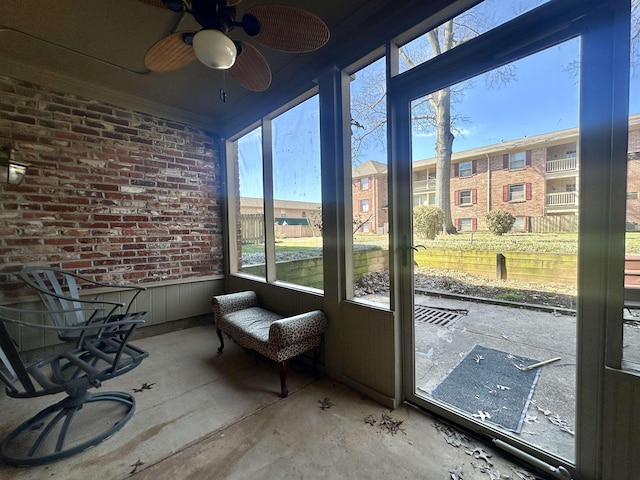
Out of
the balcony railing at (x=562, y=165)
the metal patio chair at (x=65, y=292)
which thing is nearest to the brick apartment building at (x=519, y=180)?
the balcony railing at (x=562, y=165)

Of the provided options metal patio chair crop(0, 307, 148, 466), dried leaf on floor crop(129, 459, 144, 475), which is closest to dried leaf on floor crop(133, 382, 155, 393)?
metal patio chair crop(0, 307, 148, 466)

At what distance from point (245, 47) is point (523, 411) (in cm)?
261

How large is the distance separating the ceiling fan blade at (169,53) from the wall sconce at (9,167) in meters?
1.70

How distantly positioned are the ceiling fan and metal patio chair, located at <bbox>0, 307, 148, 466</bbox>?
1587mm

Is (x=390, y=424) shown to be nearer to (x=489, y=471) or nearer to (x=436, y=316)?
(x=489, y=471)

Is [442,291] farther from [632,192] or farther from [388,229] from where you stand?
[632,192]

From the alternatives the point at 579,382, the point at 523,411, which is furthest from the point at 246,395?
the point at 579,382

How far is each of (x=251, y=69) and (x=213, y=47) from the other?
0.40 metres

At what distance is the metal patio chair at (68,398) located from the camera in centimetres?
141

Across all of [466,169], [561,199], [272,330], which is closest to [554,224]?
[561,199]

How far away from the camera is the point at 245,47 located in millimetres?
1487

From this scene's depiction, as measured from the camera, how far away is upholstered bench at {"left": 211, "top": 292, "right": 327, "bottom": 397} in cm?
199

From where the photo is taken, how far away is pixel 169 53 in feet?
5.13

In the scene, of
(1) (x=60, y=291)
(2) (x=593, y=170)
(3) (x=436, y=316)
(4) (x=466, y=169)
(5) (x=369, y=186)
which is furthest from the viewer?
(1) (x=60, y=291)
